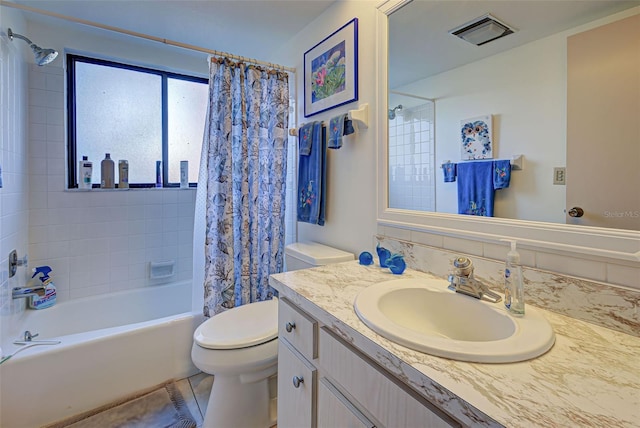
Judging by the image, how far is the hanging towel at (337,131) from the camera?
1.57 meters

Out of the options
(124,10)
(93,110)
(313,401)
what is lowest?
(313,401)

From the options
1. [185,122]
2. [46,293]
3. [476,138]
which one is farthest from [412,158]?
[46,293]

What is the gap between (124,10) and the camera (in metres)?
1.83

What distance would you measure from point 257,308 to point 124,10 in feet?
6.41

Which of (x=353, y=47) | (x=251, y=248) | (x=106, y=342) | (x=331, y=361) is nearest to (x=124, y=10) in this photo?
(x=353, y=47)

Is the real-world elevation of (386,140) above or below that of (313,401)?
above

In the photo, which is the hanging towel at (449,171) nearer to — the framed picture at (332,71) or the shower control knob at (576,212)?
the shower control knob at (576,212)

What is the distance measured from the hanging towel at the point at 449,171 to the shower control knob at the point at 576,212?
395mm

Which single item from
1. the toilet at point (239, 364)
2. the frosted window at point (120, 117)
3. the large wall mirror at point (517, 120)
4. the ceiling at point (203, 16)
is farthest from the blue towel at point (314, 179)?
the frosted window at point (120, 117)

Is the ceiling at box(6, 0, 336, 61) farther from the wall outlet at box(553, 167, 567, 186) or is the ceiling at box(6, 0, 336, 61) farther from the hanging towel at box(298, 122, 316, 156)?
the wall outlet at box(553, 167, 567, 186)

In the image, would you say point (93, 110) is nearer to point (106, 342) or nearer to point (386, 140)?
point (106, 342)

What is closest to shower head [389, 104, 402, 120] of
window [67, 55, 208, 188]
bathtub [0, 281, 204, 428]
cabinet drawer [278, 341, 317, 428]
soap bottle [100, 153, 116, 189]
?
cabinet drawer [278, 341, 317, 428]

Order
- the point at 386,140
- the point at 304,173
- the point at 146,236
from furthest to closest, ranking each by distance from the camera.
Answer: the point at 146,236, the point at 304,173, the point at 386,140

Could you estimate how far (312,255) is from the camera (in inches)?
63.5
